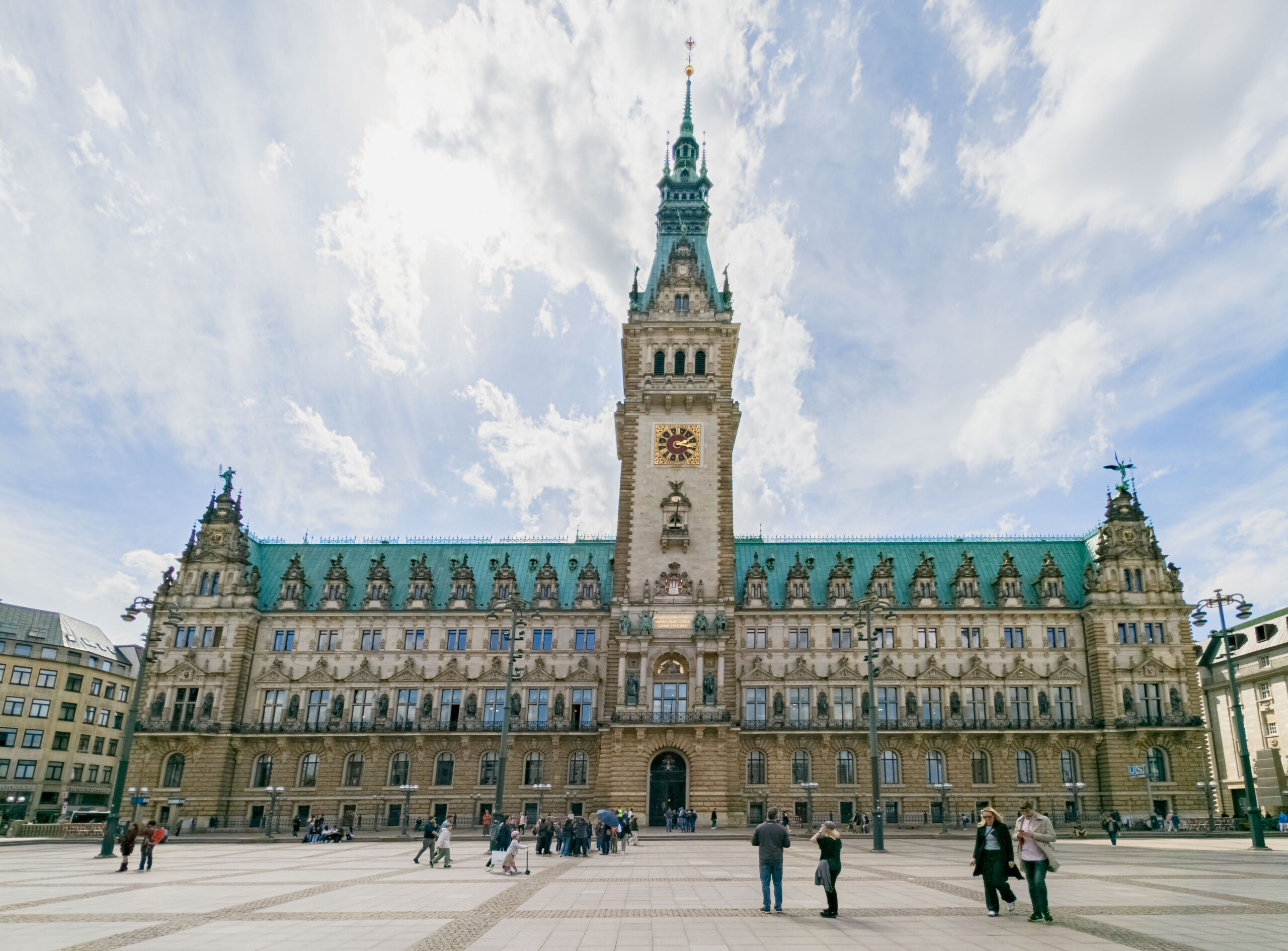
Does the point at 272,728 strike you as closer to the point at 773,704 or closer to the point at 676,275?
the point at 773,704

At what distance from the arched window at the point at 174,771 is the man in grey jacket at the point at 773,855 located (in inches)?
2506

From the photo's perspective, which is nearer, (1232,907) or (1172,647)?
(1232,907)

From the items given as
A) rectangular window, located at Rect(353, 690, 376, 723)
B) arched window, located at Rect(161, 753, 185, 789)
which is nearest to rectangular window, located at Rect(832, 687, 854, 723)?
rectangular window, located at Rect(353, 690, 376, 723)

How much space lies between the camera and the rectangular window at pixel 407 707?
2808 inches

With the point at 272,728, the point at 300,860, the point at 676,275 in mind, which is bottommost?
the point at 300,860

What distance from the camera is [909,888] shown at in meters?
23.8

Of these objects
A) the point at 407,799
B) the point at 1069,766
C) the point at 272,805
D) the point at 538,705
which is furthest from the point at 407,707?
the point at 1069,766

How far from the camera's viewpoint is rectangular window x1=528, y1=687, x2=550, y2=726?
70.7m

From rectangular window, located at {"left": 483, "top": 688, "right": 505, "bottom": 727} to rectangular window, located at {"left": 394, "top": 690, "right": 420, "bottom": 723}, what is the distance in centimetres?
593

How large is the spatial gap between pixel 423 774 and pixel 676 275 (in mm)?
50168

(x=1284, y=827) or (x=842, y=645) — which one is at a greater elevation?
(x=842, y=645)

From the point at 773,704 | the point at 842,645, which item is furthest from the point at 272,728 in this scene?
the point at 842,645

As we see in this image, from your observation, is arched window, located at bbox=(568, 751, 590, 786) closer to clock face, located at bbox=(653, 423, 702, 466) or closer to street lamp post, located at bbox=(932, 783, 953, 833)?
clock face, located at bbox=(653, 423, 702, 466)

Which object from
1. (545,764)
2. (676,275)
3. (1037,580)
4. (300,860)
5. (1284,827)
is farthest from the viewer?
(676,275)
